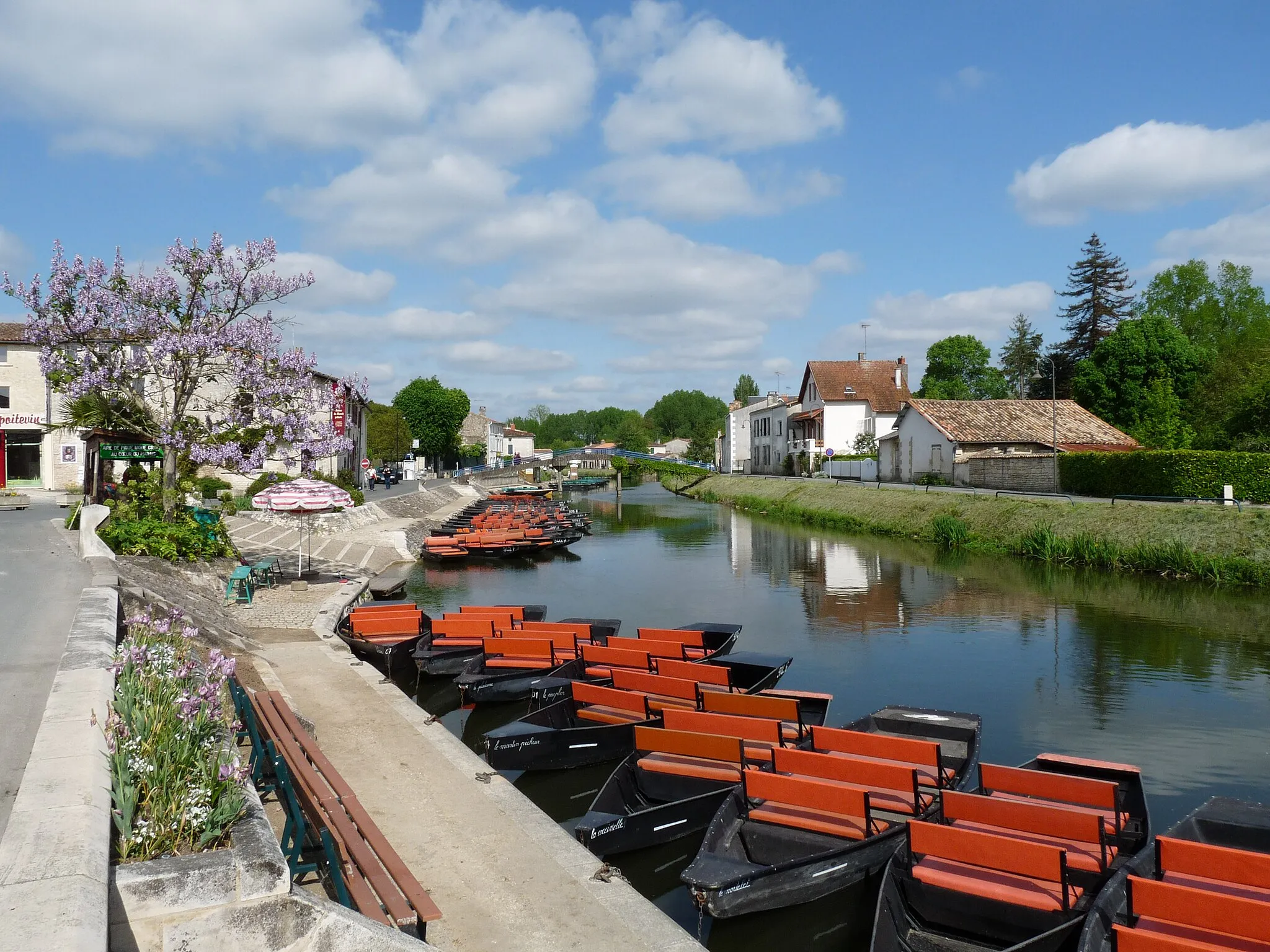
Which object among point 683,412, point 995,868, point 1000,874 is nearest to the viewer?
point 995,868

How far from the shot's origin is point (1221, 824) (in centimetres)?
725

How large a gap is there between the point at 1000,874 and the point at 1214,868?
140 centimetres

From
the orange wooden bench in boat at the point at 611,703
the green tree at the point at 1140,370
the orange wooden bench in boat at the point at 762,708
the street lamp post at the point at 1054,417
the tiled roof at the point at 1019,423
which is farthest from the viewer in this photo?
the green tree at the point at 1140,370

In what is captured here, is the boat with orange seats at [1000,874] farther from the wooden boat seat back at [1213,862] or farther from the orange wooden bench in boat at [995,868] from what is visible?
the wooden boat seat back at [1213,862]

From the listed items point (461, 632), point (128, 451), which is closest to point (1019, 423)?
point (461, 632)

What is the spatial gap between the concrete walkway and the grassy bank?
2271 cm

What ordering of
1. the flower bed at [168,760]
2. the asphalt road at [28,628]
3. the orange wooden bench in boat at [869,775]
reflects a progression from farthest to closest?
the orange wooden bench in boat at [869,775], the asphalt road at [28,628], the flower bed at [168,760]

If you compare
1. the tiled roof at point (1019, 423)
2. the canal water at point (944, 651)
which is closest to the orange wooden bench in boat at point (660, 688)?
the canal water at point (944, 651)

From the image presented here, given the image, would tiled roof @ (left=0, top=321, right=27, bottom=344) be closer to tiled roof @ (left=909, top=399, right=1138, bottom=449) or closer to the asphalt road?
the asphalt road

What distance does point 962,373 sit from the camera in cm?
8000

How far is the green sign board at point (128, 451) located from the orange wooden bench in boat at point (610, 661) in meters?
12.8

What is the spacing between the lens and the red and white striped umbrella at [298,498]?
20.5 m

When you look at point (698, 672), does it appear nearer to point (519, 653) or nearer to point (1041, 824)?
point (519, 653)

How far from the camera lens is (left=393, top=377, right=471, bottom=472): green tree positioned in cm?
9175
